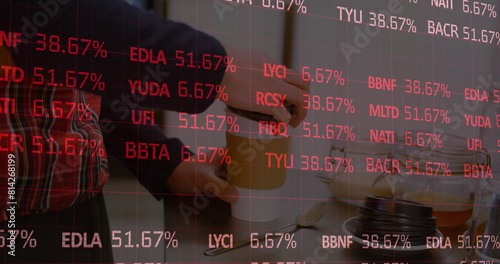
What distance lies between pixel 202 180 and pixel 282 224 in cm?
16

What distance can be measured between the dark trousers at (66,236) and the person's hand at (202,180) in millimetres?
115

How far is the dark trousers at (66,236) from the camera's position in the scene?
0.77m

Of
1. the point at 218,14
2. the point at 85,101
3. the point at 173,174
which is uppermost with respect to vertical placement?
the point at 218,14

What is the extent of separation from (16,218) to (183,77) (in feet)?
1.03

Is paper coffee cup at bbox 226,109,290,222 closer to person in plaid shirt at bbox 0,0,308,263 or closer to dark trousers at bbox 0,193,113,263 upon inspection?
person in plaid shirt at bbox 0,0,308,263

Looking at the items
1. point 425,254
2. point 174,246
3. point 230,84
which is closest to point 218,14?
point 230,84

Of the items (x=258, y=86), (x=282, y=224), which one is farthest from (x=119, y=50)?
(x=282, y=224)

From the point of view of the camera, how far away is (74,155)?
789mm

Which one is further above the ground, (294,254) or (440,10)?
(440,10)

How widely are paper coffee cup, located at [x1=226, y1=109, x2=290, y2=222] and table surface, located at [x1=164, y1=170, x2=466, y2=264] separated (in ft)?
0.05

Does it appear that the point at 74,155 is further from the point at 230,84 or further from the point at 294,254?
the point at 294,254

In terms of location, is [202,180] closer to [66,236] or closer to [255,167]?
[255,167]

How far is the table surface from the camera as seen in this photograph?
0.85 metres
